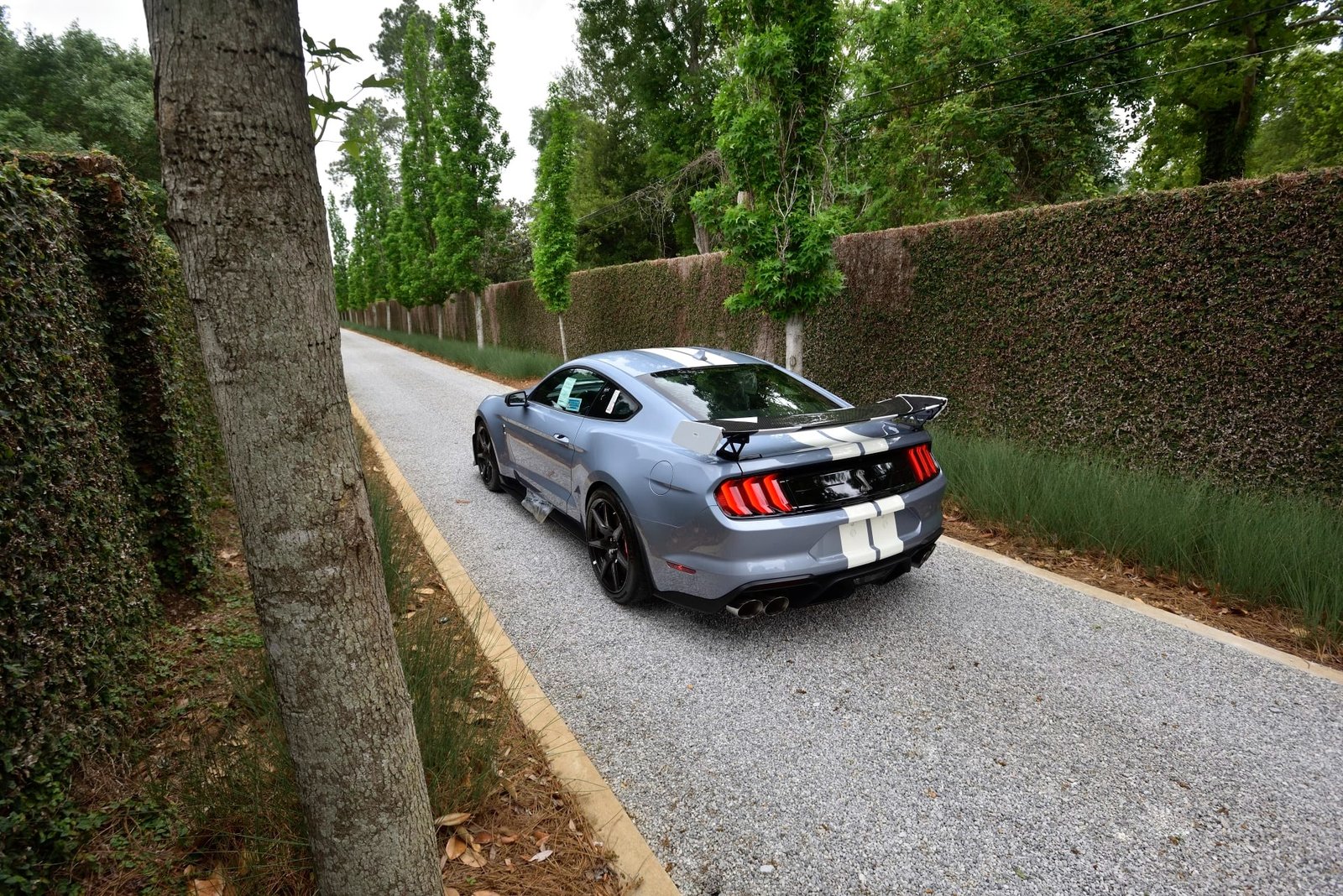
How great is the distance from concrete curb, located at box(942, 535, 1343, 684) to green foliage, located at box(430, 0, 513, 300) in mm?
20239

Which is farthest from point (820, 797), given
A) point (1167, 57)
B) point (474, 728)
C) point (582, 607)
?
point (1167, 57)

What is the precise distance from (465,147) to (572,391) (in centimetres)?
1957

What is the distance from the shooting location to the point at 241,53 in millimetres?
1239

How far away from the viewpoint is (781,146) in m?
7.54

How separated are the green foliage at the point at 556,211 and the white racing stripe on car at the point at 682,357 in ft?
40.5

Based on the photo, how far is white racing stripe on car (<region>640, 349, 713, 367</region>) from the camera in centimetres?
440

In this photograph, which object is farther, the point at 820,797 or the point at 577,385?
the point at 577,385

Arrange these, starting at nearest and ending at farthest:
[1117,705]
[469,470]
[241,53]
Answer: [241,53] < [1117,705] < [469,470]

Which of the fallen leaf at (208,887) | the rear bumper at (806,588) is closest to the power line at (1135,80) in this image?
the rear bumper at (806,588)

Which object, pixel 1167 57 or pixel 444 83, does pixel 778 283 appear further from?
pixel 444 83

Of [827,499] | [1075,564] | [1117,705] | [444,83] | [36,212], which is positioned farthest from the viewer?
[444,83]

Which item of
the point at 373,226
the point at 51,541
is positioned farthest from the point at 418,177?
the point at 51,541

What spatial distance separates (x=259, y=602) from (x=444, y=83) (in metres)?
23.8

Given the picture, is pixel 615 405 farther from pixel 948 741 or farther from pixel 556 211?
pixel 556 211
